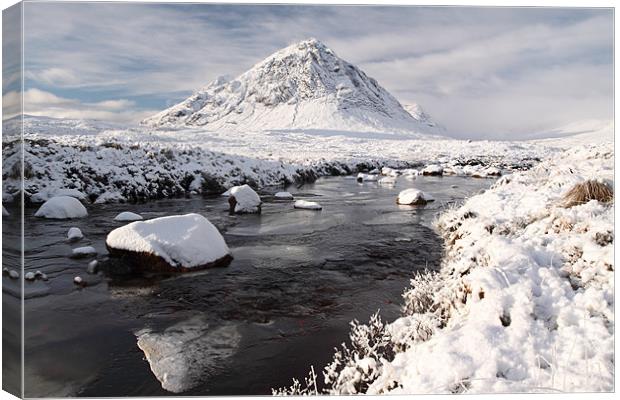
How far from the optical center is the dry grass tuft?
5684mm

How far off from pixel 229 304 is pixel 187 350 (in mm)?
1564

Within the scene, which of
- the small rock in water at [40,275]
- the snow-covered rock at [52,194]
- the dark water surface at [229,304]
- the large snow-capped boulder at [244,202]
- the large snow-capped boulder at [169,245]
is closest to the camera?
the dark water surface at [229,304]

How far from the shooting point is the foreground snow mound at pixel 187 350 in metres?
4.75

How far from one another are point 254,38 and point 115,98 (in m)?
2.55

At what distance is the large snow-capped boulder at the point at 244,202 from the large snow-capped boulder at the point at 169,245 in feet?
21.1

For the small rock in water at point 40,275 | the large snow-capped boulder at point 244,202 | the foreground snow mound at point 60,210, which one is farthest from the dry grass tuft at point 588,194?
the foreground snow mound at point 60,210

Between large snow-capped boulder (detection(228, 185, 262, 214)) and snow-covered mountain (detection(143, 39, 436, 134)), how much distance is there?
9170 cm

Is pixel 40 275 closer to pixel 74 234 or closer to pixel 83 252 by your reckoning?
pixel 83 252

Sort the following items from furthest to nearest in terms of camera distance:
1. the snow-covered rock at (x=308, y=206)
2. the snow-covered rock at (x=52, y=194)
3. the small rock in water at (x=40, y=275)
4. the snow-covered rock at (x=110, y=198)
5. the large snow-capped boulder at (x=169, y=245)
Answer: the snow-covered rock at (x=110, y=198) < the snow-covered rock at (x=308, y=206) < the snow-covered rock at (x=52, y=194) < the large snow-capped boulder at (x=169, y=245) < the small rock in water at (x=40, y=275)

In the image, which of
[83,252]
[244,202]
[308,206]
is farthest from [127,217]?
[308,206]

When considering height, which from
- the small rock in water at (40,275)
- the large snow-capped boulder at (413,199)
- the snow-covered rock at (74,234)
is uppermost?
the large snow-capped boulder at (413,199)

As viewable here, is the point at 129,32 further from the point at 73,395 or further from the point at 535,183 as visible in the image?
the point at 535,183

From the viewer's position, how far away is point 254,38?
6.33 metres

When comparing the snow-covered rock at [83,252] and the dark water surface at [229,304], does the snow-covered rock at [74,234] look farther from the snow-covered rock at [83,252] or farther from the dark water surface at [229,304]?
the snow-covered rock at [83,252]
